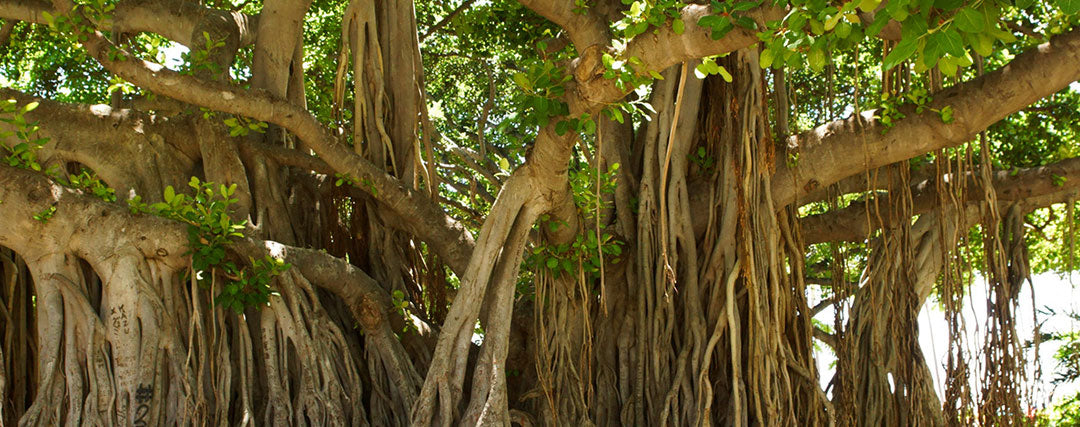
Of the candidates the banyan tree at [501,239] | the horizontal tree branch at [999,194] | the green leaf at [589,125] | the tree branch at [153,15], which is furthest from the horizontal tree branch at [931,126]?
the tree branch at [153,15]

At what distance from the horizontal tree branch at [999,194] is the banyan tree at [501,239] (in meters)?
0.01

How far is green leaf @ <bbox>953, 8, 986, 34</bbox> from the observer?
5.89ft

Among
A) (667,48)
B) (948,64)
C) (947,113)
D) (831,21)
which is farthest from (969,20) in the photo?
(947,113)

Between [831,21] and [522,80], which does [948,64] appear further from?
[522,80]

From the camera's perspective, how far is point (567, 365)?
4.43m

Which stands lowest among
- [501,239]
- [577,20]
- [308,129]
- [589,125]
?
[501,239]

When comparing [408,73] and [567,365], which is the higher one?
[408,73]

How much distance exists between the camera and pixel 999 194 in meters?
4.82

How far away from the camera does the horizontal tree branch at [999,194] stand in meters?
4.66

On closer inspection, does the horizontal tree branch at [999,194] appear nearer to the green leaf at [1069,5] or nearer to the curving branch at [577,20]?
the curving branch at [577,20]

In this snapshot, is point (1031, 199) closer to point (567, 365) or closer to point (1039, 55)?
point (1039, 55)

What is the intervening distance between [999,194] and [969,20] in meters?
3.34

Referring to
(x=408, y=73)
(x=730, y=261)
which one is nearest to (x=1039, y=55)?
(x=730, y=261)

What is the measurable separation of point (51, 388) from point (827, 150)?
327cm
